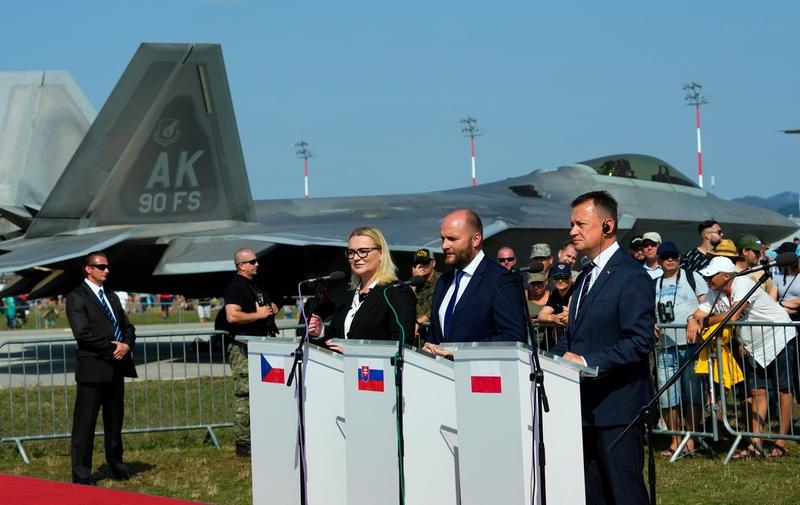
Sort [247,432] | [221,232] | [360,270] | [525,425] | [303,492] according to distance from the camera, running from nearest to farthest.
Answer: [525,425], [303,492], [360,270], [247,432], [221,232]

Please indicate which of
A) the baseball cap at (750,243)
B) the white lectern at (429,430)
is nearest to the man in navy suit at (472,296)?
the white lectern at (429,430)

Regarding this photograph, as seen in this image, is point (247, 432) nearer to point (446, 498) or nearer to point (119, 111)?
point (446, 498)

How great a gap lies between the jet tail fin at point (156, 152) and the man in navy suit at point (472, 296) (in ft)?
37.8

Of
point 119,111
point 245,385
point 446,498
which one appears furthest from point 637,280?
point 119,111

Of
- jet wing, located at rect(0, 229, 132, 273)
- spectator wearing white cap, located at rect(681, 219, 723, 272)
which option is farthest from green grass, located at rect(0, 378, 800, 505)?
jet wing, located at rect(0, 229, 132, 273)

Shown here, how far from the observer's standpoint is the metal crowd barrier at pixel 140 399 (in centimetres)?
966

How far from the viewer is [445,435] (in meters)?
4.45

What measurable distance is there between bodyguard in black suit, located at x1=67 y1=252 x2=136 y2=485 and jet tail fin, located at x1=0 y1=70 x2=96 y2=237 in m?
12.9

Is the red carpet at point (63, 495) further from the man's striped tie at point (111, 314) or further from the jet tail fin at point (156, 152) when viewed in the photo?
the jet tail fin at point (156, 152)

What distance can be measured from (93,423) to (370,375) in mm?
3902

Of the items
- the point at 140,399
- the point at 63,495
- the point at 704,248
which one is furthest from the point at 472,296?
the point at 140,399

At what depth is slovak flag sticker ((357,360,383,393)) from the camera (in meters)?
4.62

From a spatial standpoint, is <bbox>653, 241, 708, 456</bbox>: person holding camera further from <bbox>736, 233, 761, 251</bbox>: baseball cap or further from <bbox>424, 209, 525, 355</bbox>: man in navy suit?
<bbox>424, 209, 525, 355</bbox>: man in navy suit

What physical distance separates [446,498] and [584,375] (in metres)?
0.80
